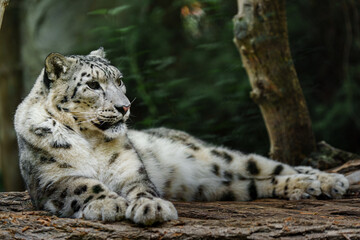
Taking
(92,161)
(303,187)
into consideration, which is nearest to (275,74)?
(303,187)

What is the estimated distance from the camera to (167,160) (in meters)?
4.38

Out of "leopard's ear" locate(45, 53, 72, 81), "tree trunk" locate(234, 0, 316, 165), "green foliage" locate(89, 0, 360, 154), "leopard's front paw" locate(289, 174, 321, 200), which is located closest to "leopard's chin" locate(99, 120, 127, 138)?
"leopard's ear" locate(45, 53, 72, 81)

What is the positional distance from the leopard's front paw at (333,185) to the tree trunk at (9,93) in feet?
15.2

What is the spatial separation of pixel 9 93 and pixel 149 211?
17.0 ft

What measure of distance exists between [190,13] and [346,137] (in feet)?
9.79

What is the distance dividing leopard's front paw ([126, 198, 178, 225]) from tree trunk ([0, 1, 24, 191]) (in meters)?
4.69

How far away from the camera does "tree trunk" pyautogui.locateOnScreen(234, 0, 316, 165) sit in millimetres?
5098

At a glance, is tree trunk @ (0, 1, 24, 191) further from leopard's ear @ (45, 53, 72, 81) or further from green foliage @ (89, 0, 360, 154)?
leopard's ear @ (45, 53, 72, 81)

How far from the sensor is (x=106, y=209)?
278 centimetres

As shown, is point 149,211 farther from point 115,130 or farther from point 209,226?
point 115,130

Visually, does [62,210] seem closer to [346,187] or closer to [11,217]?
[11,217]

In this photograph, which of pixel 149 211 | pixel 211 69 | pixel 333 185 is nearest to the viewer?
pixel 149 211

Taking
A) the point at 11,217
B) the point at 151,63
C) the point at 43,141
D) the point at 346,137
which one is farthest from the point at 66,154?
the point at 346,137

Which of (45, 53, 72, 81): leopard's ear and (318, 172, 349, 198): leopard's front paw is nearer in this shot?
(45, 53, 72, 81): leopard's ear
